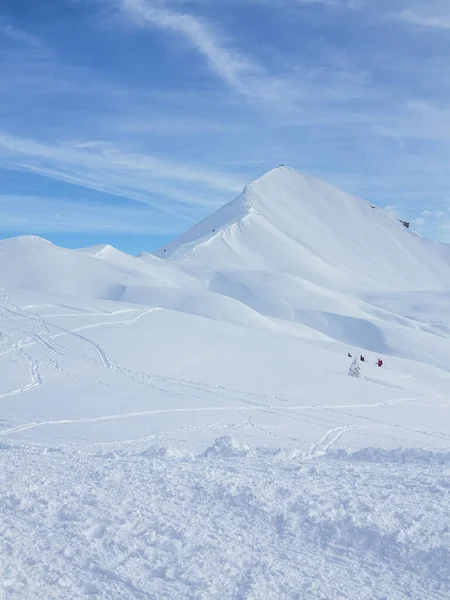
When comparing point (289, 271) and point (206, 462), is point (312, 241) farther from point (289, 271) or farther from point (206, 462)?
point (206, 462)

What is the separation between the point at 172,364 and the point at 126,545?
49.4 feet

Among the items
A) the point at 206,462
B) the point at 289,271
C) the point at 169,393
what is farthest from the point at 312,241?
the point at 206,462

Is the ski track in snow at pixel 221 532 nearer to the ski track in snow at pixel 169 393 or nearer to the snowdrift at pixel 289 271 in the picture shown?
the ski track in snow at pixel 169 393

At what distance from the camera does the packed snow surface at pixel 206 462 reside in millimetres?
4695

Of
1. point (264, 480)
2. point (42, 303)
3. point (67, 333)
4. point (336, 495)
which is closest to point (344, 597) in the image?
point (336, 495)

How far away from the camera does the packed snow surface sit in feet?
15.4

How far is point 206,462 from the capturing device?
812 cm

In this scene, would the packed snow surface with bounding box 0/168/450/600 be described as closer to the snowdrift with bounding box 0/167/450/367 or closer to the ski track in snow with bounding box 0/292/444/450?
the ski track in snow with bounding box 0/292/444/450

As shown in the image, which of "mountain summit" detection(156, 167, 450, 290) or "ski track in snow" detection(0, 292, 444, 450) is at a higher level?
"mountain summit" detection(156, 167, 450, 290)

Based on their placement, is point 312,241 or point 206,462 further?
point 312,241

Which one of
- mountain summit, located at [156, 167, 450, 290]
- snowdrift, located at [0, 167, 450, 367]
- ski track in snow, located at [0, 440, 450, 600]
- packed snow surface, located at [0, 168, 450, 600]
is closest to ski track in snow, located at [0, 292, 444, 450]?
packed snow surface, located at [0, 168, 450, 600]

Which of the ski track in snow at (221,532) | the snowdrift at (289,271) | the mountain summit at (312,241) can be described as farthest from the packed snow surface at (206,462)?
the mountain summit at (312,241)

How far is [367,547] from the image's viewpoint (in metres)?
5.11

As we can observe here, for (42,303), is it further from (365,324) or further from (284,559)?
(365,324)
